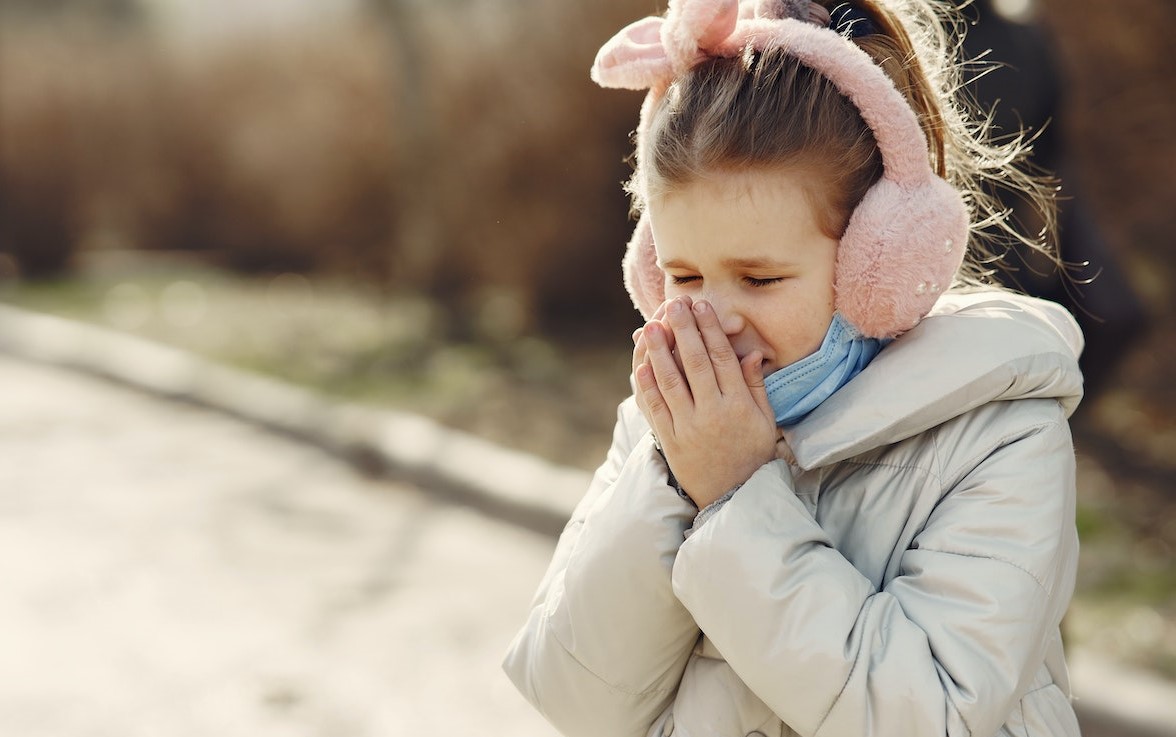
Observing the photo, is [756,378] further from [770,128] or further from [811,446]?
[770,128]

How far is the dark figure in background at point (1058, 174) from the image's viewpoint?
306 cm

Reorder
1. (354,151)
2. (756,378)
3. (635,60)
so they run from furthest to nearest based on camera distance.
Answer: (354,151) < (635,60) < (756,378)

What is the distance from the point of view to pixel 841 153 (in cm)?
176

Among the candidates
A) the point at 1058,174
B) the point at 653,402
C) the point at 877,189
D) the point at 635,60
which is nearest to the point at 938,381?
the point at 877,189

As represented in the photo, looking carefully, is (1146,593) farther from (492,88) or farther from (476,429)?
(492,88)

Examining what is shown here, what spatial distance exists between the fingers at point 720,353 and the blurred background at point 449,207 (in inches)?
59.9

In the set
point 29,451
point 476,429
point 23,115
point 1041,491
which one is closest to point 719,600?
point 1041,491

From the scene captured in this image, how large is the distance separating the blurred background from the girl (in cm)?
137

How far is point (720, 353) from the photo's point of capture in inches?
68.6

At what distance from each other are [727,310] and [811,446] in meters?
0.23

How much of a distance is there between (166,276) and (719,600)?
12260 mm

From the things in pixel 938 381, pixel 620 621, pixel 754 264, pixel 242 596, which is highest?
pixel 754 264

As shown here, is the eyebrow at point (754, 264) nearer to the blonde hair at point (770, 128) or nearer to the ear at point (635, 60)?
the blonde hair at point (770, 128)

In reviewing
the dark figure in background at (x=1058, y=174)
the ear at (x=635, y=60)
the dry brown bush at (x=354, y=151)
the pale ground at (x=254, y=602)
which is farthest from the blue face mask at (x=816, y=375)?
the dry brown bush at (x=354, y=151)
